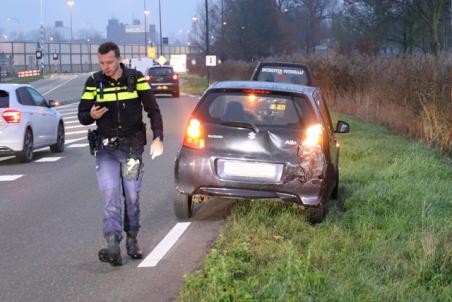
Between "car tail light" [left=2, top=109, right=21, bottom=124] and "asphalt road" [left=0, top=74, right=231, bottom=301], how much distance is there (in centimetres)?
125

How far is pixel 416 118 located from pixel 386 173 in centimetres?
748

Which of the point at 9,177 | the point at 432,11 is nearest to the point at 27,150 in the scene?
the point at 9,177

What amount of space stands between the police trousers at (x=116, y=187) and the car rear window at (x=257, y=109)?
1.71 m

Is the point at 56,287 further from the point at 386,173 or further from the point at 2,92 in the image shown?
the point at 2,92

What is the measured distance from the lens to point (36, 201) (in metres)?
9.66

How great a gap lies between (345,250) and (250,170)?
66.4 inches

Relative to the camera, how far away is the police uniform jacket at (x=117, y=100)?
6.25 metres

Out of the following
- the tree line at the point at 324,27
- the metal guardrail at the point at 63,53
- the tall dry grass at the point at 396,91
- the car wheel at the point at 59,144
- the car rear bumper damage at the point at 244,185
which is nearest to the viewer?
the car rear bumper damage at the point at 244,185

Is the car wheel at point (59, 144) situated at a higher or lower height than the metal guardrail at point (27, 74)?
lower

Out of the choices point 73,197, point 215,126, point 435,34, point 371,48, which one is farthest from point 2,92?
point 371,48

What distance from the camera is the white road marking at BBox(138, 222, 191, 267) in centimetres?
641

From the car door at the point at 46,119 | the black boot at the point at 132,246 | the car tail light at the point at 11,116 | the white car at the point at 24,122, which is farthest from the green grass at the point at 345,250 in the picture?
the car door at the point at 46,119

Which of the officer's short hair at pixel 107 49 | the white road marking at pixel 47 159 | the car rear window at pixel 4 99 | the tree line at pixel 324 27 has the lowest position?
the white road marking at pixel 47 159

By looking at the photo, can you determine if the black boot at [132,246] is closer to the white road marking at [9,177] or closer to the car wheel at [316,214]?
the car wheel at [316,214]
